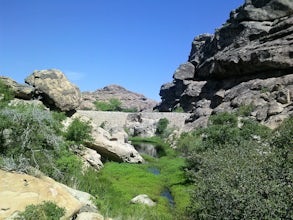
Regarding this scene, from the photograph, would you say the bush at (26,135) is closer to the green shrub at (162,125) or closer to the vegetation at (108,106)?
the green shrub at (162,125)

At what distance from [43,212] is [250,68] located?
69.9 metres

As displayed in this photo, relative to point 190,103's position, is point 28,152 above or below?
below

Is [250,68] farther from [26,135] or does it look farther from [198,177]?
[26,135]

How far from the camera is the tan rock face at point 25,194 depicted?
12.2 m

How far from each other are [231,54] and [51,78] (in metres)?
48.2

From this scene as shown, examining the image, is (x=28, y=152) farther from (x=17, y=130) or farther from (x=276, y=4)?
(x=276, y=4)

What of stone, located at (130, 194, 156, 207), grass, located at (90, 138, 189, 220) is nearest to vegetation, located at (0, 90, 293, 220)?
grass, located at (90, 138, 189, 220)

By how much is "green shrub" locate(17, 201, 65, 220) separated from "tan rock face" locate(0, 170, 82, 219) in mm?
380

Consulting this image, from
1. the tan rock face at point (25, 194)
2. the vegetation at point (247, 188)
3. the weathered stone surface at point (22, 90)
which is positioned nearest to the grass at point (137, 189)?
the vegetation at point (247, 188)

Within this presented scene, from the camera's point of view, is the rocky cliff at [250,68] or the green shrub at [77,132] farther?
the rocky cliff at [250,68]

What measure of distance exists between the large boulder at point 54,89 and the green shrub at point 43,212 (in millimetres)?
32347

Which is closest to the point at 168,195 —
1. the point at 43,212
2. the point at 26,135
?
the point at 26,135

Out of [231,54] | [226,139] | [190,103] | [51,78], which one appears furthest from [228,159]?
[190,103]

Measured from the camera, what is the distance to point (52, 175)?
19.9 meters
